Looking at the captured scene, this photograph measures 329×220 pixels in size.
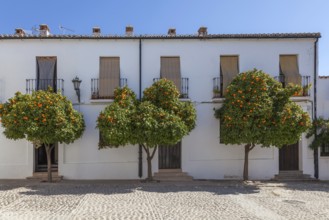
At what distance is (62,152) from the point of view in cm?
1123

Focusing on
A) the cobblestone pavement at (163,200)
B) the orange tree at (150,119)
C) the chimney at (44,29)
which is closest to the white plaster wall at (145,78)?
the chimney at (44,29)

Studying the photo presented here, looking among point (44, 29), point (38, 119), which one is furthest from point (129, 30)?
point (38, 119)

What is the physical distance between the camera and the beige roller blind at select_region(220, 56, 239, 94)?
11617 millimetres

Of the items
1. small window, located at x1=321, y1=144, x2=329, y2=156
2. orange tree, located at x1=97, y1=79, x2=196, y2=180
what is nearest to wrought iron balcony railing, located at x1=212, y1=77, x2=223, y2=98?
orange tree, located at x1=97, y1=79, x2=196, y2=180

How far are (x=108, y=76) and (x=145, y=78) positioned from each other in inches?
64.3

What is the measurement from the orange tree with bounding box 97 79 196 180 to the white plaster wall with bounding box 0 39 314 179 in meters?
1.62

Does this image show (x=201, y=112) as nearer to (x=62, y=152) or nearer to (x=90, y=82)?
(x=90, y=82)

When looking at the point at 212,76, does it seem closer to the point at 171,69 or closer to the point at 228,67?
the point at 228,67

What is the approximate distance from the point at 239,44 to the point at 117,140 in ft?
22.6

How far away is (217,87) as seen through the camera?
453 inches

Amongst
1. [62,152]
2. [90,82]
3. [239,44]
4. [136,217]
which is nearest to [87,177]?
[62,152]

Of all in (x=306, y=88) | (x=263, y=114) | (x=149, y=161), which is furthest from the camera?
(x=306, y=88)

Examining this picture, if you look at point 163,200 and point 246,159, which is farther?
point 246,159

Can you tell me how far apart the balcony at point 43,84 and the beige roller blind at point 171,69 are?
4421mm
